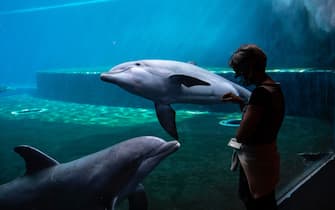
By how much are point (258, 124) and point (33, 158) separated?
79.2 inches

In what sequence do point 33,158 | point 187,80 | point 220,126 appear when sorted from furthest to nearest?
point 220,126 → point 187,80 → point 33,158

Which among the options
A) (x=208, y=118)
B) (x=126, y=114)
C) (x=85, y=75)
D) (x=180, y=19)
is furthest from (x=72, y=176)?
(x=180, y=19)

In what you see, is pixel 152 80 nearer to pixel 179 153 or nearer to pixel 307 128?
pixel 179 153

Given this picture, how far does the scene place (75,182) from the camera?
318cm

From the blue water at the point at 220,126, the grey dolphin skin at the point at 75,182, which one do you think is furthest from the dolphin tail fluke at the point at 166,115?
the blue water at the point at 220,126

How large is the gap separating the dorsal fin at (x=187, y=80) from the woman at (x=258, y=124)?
814 mm

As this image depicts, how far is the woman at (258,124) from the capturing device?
2.37 metres

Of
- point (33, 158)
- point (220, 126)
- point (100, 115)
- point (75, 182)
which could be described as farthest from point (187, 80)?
point (100, 115)

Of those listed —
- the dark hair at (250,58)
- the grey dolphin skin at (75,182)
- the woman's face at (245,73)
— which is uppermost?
the dark hair at (250,58)

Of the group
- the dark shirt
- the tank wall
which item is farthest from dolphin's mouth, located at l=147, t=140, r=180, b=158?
the tank wall

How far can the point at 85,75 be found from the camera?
1642 centimetres

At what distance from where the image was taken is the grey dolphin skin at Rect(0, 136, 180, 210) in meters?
3.13

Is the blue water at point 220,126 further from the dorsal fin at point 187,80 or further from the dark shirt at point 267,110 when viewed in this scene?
the dark shirt at point 267,110

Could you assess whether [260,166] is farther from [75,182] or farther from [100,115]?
[100,115]
